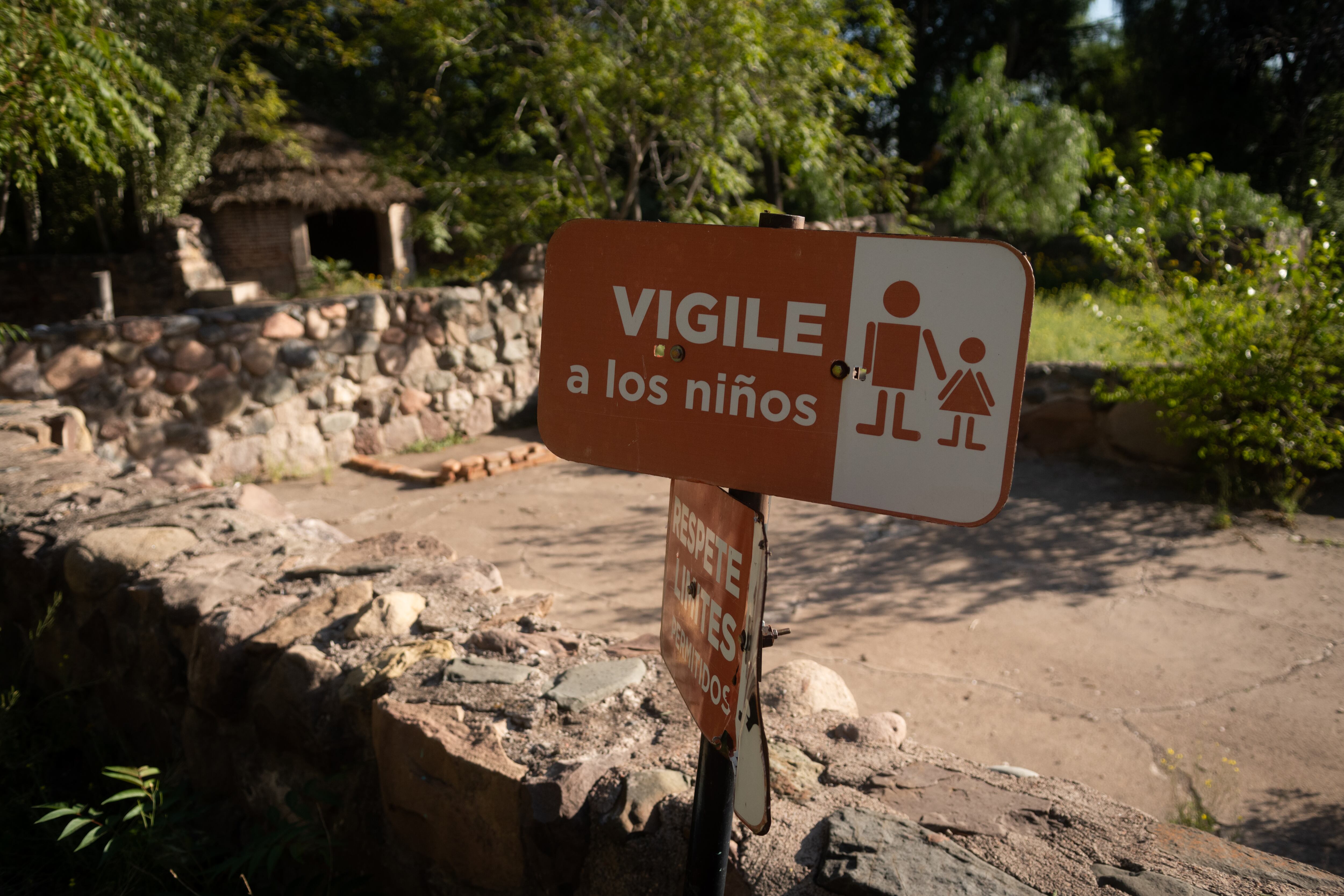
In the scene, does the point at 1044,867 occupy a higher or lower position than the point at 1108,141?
lower

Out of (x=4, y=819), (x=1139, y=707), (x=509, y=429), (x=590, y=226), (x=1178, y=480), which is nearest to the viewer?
(x=590, y=226)

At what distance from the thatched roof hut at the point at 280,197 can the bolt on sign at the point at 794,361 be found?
14520 millimetres

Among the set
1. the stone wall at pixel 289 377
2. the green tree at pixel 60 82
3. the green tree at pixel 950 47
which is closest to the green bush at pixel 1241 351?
the stone wall at pixel 289 377

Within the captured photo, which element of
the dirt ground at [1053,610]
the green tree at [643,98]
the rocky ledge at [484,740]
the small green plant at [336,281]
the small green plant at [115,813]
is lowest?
the dirt ground at [1053,610]

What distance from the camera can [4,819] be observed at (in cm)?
243

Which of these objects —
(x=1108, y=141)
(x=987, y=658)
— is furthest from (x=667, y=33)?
(x=1108, y=141)

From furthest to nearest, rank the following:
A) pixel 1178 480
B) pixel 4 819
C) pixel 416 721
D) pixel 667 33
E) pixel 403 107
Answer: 1. pixel 403 107
2. pixel 667 33
3. pixel 1178 480
4. pixel 4 819
5. pixel 416 721

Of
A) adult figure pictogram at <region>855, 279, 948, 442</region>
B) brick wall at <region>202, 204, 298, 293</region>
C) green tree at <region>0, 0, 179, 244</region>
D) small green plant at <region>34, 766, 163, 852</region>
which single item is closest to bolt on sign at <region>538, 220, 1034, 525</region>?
adult figure pictogram at <region>855, 279, 948, 442</region>

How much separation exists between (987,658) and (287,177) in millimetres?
15118

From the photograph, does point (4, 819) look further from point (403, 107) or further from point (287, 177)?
point (403, 107)

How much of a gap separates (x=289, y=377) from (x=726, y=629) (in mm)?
6362

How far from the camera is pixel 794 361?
102cm

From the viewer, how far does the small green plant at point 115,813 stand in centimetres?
200

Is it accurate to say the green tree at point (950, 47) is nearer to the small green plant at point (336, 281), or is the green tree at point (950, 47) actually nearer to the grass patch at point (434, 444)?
the small green plant at point (336, 281)
